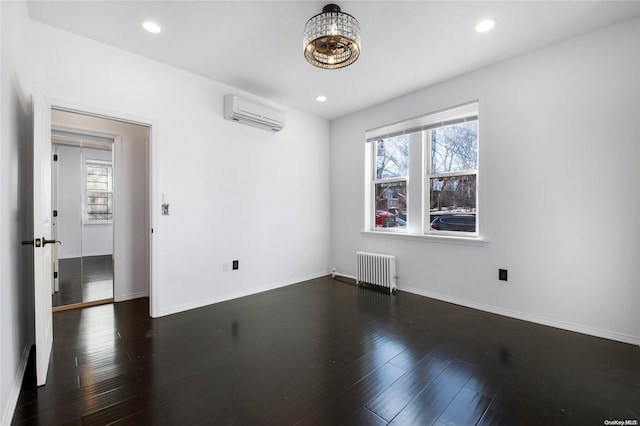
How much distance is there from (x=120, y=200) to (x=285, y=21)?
299cm

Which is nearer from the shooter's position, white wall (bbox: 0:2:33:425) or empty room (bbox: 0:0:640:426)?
white wall (bbox: 0:2:33:425)

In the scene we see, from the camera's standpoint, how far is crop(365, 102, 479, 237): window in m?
3.43

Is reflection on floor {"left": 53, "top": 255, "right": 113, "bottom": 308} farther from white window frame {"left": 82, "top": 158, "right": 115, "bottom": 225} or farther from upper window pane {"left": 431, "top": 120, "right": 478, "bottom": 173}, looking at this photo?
upper window pane {"left": 431, "top": 120, "right": 478, "bottom": 173}

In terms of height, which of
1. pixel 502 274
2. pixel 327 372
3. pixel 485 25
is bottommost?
pixel 327 372

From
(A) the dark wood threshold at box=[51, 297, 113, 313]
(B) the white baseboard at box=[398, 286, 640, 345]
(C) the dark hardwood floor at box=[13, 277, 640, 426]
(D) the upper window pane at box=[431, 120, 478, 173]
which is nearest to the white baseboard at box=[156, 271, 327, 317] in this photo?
(C) the dark hardwood floor at box=[13, 277, 640, 426]

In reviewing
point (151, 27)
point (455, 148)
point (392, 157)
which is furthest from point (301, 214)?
point (151, 27)

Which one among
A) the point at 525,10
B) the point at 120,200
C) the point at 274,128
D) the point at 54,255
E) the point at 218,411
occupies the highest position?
the point at 525,10

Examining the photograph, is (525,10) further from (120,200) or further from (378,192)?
(120,200)

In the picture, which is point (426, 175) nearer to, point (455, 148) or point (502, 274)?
point (455, 148)

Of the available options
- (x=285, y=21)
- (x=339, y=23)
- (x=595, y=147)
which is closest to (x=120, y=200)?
(x=285, y=21)

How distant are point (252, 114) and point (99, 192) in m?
2.36

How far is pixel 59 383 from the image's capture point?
186 cm

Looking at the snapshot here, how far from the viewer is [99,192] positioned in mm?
3869

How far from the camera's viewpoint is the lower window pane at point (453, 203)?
342 centimetres
